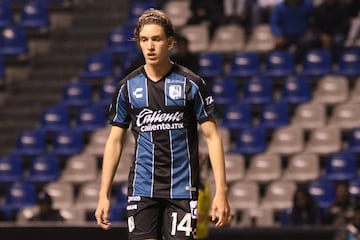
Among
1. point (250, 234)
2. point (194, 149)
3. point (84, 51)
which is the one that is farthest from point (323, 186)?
point (194, 149)

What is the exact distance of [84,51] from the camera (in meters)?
18.4

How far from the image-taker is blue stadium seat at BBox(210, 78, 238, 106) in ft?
53.3

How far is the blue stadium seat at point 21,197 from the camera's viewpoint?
15914 mm

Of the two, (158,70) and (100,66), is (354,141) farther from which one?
(158,70)

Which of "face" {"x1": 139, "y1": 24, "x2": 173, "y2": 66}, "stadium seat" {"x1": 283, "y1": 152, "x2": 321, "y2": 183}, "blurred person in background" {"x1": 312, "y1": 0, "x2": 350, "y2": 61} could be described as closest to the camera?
"face" {"x1": 139, "y1": 24, "x2": 173, "y2": 66}

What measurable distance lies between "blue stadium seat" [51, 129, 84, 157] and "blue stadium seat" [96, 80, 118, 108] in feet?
2.00

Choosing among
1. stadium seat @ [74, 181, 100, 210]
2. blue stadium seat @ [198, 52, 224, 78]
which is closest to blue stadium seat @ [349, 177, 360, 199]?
blue stadium seat @ [198, 52, 224, 78]

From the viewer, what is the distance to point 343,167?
595 inches

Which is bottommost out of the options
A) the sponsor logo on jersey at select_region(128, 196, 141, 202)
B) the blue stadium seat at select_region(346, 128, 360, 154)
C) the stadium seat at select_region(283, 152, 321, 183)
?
the stadium seat at select_region(283, 152, 321, 183)

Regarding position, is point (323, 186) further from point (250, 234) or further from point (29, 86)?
point (29, 86)

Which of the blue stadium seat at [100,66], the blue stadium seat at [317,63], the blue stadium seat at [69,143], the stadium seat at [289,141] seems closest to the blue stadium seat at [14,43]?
the blue stadium seat at [100,66]

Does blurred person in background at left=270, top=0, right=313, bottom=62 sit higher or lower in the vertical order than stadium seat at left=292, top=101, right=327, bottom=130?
higher

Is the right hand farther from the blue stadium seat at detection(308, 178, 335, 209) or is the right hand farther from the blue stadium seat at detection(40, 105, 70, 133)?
the blue stadium seat at detection(40, 105, 70, 133)

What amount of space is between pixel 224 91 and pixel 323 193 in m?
2.19
